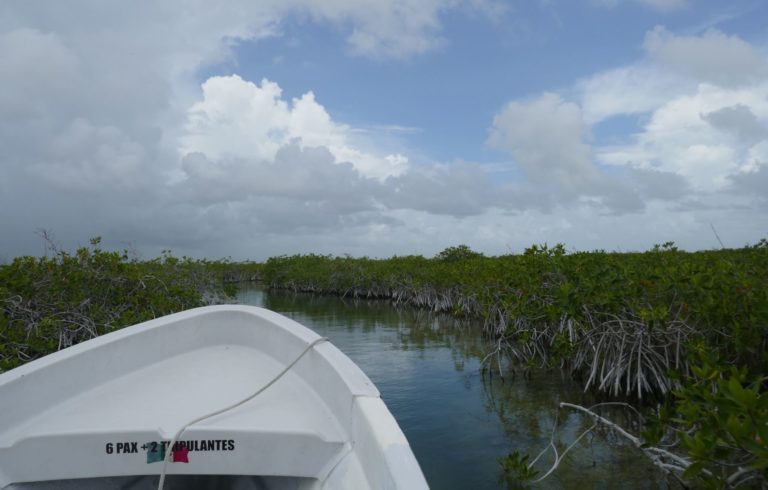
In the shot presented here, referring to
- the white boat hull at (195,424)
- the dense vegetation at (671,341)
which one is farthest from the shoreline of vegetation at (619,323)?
the white boat hull at (195,424)

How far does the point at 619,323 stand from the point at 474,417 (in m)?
1.99

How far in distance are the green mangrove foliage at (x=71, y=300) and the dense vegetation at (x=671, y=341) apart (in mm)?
4897

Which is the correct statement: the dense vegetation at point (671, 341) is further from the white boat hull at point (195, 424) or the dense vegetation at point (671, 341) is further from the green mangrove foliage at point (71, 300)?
the green mangrove foliage at point (71, 300)

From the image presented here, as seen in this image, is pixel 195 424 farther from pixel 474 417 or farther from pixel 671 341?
pixel 671 341

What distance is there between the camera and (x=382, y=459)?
5.96ft

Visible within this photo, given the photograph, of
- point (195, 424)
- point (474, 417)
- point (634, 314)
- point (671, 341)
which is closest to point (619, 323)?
point (634, 314)

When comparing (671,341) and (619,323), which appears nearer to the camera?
(671,341)

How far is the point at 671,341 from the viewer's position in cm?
499

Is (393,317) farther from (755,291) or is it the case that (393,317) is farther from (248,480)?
(248,480)

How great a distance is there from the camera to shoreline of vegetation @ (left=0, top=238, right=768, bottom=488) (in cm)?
279

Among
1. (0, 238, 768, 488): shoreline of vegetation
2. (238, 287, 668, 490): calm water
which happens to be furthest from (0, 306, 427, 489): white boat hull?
(238, 287, 668, 490): calm water

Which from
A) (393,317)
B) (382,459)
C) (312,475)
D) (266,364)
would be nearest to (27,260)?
(266,364)

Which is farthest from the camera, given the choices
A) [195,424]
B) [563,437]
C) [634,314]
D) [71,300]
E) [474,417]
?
[71,300]

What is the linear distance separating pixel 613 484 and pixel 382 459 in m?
2.75
